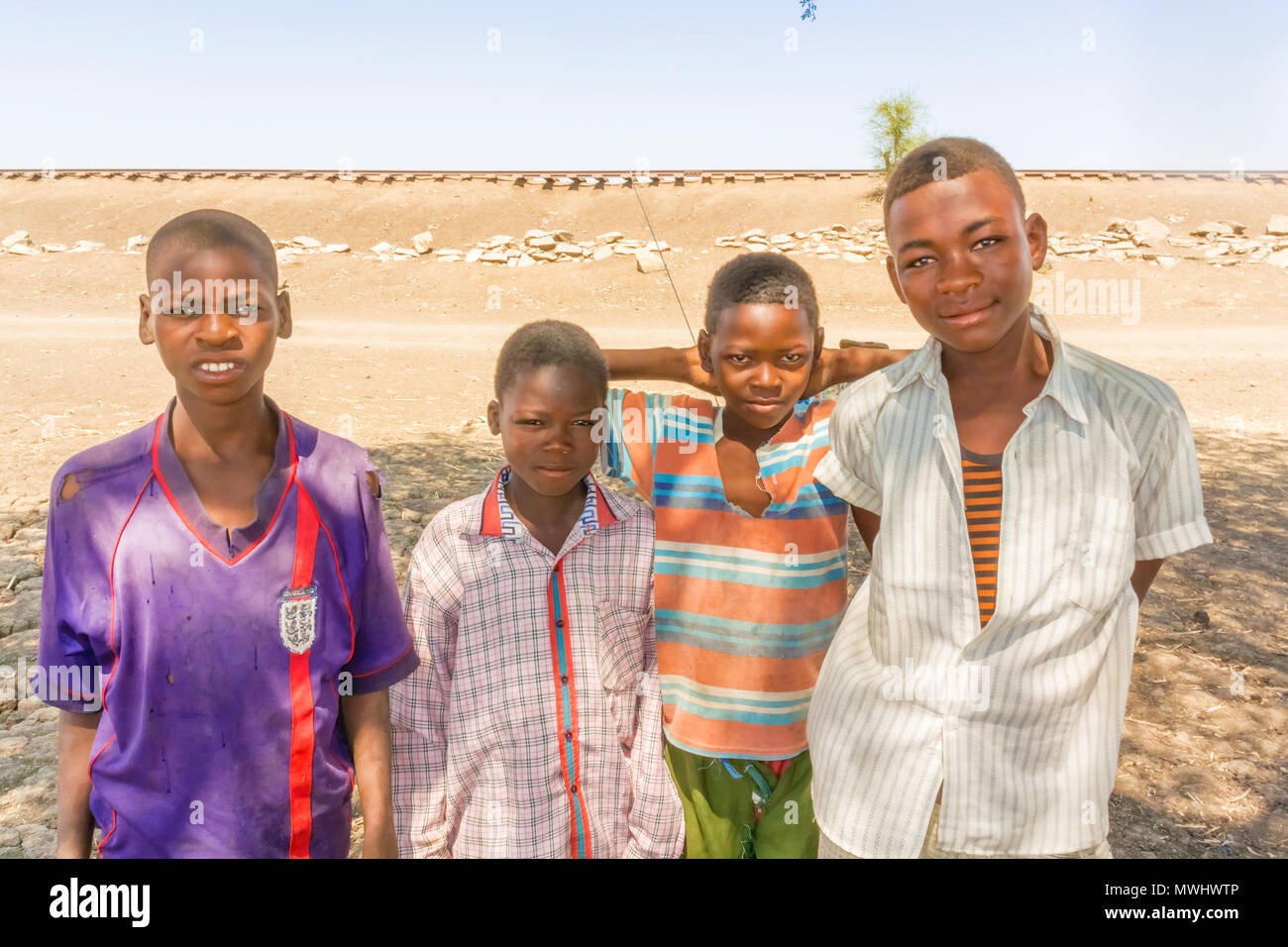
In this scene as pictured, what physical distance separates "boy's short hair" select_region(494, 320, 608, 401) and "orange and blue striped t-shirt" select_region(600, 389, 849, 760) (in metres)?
0.12

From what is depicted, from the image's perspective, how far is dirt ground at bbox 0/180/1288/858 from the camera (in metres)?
3.44

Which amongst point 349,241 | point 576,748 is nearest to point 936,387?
point 576,748

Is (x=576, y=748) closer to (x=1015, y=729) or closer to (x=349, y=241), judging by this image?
(x=1015, y=729)

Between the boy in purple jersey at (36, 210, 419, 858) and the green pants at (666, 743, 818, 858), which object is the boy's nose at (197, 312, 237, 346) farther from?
the green pants at (666, 743, 818, 858)

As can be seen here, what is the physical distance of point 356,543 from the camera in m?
1.75

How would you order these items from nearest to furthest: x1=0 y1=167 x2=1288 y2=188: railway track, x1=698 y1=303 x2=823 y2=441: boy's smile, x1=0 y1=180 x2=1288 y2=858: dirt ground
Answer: x1=698 y1=303 x2=823 y2=441: boy's smile → x1=0 y1=180 x2=1288 y2=858: dirt ground → x1=0 y1=167 x2=1288 y2=188: railway track

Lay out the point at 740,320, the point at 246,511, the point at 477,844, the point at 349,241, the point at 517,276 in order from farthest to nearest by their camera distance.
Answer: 1. the point at 349,241
2. the point at 517,276
3. the point at 740,320
4. the point at 477,844
5. the point at 246,511

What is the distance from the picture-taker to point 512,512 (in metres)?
2.06

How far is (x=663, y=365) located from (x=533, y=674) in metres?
0.85

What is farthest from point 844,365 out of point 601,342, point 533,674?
point 601,342

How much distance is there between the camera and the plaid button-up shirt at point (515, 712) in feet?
6.51

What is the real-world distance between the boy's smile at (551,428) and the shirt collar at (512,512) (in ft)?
0.22

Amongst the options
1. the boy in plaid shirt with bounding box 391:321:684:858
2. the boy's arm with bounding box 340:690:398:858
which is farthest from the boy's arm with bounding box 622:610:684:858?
the boy's arm with bounding box 340:690:398:858
